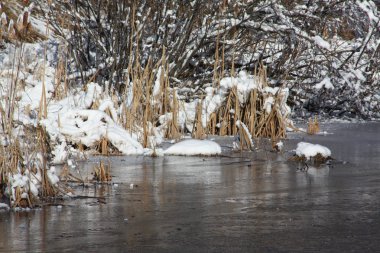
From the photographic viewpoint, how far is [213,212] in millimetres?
6895

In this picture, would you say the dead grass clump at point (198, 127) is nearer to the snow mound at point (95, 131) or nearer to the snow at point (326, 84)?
the snow mound at point (95, 131)

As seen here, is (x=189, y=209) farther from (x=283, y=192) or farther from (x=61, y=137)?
(x=61, y=137)

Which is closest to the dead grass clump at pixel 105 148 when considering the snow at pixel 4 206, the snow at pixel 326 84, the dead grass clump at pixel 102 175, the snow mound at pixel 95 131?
the snow mound at pixel 95 131

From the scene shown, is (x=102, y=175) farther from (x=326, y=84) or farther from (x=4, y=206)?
(x=326, y=84)

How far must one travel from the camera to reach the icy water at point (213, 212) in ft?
18.9

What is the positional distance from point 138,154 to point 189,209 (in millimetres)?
3788

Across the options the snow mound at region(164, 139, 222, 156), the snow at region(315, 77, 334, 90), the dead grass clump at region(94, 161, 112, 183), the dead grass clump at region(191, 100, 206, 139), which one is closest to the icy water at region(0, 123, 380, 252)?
the dead grass clump at region(94, 161, 112, 183)

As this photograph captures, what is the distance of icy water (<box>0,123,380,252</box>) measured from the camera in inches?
227

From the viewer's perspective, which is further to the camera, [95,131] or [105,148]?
[95,131]

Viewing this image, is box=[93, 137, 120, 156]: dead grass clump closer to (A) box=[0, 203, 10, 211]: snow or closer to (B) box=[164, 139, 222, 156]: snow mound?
(B) box=[164, 139, 222, 156]: snow mound

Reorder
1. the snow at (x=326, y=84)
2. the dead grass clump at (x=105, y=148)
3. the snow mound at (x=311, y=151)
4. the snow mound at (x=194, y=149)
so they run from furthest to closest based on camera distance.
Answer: the snow at (x=326, y=84)
the snow mound at (x=194, y=149)
the dead grass clump at (x=105, y=148)
the snow mound at (x=311, y=151)

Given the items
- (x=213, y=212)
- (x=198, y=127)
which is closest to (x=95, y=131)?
(x=198, y=127)

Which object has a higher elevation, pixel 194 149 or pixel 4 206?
pixel 194 149

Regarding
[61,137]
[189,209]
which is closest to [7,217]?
[189,209]
